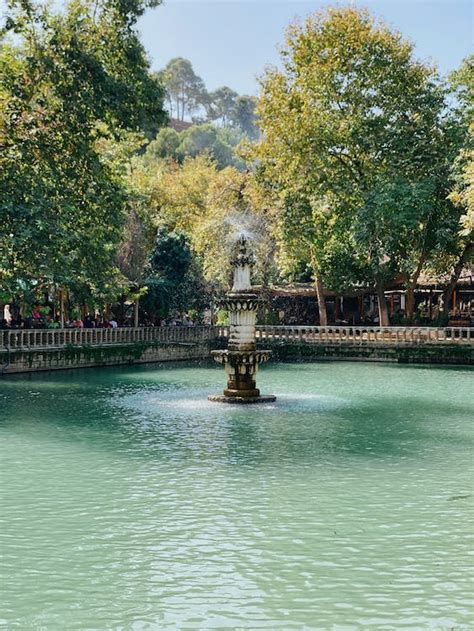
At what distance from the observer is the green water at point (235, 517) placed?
839 cm

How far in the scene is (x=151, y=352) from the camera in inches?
1564

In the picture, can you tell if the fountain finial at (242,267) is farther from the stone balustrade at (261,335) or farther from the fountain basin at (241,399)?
the stone balustrade at (261,335)

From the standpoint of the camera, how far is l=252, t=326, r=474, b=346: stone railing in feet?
132

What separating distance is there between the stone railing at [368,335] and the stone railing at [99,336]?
11.1 ft

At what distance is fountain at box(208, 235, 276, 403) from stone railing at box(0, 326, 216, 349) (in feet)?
37.3

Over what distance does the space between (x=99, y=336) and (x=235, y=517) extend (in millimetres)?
26059

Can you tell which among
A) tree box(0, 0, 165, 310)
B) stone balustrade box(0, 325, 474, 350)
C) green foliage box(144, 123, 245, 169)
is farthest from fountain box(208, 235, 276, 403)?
green foliage box(144, 123, 245, 169)

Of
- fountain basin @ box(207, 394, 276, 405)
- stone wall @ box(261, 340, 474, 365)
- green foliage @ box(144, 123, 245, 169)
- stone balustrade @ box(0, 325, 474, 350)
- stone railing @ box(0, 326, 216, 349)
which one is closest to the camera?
fountain basin @ box(207, 394, 276, 405)

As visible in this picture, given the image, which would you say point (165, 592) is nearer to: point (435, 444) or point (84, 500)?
point (84, 500)

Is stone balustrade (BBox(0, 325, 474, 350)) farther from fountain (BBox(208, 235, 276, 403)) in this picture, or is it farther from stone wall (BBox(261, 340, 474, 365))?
fountain (BBox(208, 235, 276, 403))

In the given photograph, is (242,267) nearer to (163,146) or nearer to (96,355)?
(96,355)

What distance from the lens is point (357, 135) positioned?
42.8 m

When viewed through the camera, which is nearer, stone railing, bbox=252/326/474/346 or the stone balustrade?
the stone balustrade

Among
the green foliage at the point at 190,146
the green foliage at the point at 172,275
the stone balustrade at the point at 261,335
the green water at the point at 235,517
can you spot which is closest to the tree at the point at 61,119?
the stone balustrade at the point at 261,335
